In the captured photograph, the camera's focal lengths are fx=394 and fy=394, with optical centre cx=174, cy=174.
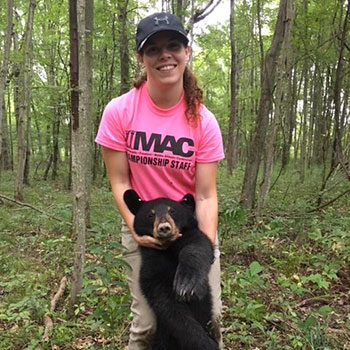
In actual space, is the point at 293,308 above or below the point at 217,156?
below

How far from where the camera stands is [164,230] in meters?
2.29

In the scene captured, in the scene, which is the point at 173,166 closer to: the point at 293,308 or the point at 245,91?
the point at 293,308

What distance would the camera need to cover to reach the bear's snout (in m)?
2.28

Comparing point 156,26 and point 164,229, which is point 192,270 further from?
point 156,26

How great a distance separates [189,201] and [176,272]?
598 mm

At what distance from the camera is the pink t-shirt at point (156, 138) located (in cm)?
261

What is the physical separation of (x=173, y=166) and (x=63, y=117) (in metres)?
12.6

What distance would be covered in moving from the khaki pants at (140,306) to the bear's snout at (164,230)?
40cm

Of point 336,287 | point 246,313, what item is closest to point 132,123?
point 246,313

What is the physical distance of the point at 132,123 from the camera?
2.62m

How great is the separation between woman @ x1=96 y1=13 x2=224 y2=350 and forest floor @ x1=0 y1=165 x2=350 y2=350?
1.90 ft

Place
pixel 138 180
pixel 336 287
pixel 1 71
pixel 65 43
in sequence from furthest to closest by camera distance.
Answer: pixel 65 43 < pixel 1 71 < pixel 336 287 < pixel 138 180

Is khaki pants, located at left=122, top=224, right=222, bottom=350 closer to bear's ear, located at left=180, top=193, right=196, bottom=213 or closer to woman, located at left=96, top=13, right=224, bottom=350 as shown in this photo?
woman, located at left=96, top=13, right=224, bottom=350

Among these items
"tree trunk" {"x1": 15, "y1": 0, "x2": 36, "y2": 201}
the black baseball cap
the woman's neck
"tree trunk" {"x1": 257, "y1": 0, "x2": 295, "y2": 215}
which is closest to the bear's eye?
the woman's neck
